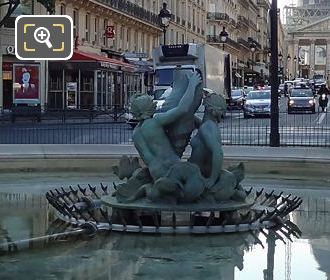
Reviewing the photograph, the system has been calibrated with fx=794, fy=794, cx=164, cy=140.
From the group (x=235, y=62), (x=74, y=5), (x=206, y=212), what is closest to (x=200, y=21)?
(x=235, y=62)

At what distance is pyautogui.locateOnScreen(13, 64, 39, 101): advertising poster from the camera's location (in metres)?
40.9

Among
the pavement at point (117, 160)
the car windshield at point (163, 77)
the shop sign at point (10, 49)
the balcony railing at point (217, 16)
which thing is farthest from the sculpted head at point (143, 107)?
the balcony railing at point (217, 16)

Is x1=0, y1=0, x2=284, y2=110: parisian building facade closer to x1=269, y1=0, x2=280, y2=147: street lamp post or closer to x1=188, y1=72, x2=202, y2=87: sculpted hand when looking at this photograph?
x1=269, y1=0, x2=280, y2=147: street lamp post

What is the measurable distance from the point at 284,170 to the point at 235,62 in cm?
9200

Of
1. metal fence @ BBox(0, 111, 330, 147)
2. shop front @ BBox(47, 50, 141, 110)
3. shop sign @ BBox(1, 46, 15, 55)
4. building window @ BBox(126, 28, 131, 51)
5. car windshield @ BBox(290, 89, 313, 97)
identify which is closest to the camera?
metal fence @ BBox(0, 111, 330, 147)

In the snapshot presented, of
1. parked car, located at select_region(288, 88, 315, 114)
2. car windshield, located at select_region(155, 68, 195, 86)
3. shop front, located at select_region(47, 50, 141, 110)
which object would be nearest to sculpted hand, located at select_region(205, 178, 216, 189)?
car windshield, located at select_region(155, 68, 195, 86)

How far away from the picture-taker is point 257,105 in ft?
143

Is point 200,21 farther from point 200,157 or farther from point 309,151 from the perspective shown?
point 200,157

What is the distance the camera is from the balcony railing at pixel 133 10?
5438 cm

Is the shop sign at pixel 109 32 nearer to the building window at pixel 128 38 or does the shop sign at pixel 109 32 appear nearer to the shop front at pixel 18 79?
the building window at pixel 128 38

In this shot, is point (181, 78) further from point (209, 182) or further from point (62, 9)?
point (62, 9)

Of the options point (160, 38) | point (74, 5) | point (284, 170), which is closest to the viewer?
point (284, 170)

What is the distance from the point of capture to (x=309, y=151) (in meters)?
16.1

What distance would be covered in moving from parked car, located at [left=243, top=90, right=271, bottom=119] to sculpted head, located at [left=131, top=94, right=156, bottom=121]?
106 ft
